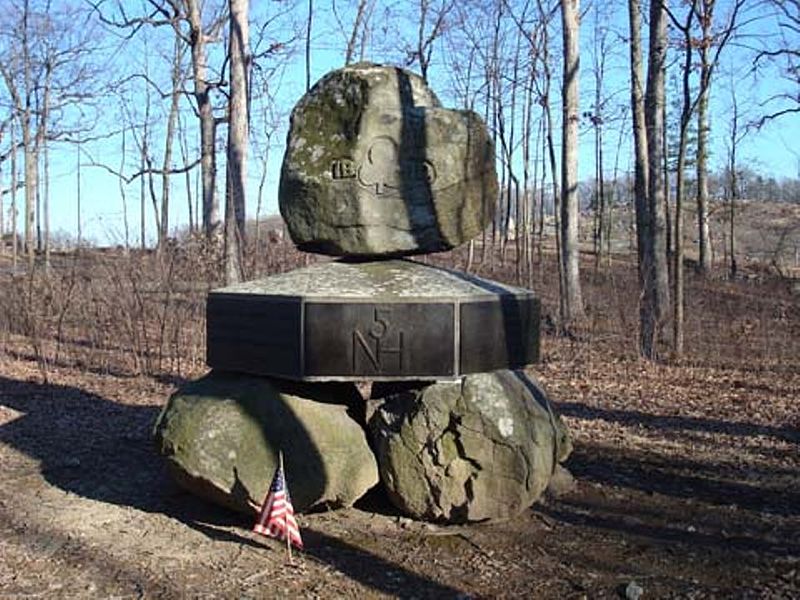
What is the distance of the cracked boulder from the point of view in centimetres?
510

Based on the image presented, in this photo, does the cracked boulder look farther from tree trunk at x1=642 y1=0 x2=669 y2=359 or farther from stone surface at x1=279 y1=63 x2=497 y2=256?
tree trunk at x1=642 y1=0 x2=669 y2=359

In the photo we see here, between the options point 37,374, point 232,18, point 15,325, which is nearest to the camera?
point 37,374

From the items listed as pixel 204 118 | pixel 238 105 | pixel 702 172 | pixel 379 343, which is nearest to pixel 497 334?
pixel 379 343

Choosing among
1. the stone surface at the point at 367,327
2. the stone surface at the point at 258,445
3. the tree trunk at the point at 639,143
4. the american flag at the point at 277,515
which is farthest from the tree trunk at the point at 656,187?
the american flag at the point at 277,515

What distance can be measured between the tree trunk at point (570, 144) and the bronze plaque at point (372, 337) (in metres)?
9.81

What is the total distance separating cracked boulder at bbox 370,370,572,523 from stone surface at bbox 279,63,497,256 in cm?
110

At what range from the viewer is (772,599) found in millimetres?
3975

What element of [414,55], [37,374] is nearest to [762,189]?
[414,55]

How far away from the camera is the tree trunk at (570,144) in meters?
14.7

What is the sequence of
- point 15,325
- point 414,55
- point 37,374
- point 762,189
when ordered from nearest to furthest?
point 37,374
point 15,325
point 414,55
point 762,189

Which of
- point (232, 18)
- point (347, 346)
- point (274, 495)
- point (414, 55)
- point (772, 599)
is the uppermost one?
point (414, 55)

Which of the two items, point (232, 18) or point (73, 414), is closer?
point (73, 414)

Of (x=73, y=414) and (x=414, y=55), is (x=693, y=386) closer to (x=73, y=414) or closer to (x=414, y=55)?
(x=73, y=414)

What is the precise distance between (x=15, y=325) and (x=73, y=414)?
208 inches
